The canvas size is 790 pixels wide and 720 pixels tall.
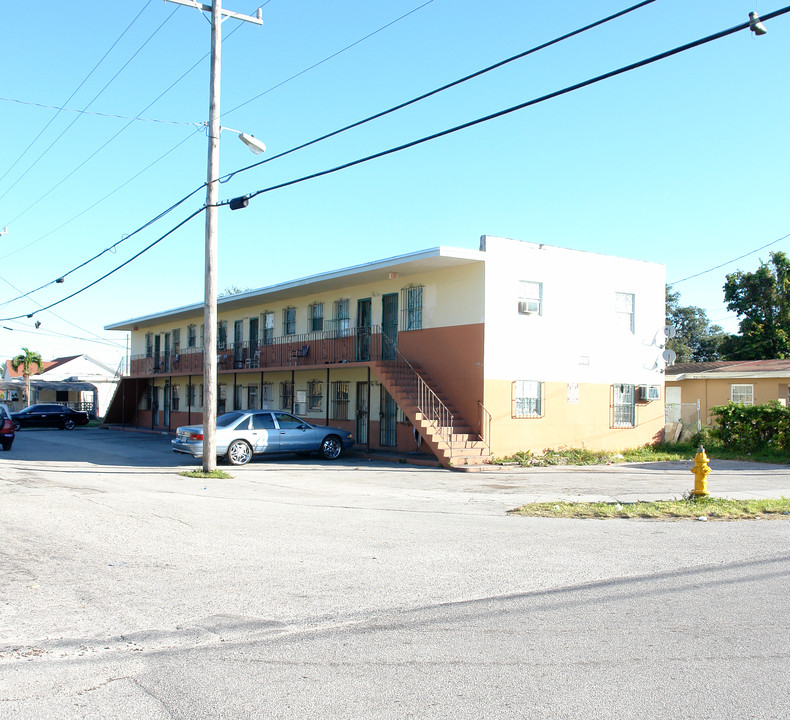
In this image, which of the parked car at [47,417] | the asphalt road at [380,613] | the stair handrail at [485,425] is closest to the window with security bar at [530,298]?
the stair handrail at [485,425]

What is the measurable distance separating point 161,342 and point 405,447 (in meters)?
22.2

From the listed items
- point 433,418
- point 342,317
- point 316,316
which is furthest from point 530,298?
point 316,316

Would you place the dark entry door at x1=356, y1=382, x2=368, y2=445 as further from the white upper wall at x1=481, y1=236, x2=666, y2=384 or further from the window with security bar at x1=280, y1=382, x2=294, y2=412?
the white upper wall at x1=481, y1=236, x2=666, y2=384

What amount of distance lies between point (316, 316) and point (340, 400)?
3632mm

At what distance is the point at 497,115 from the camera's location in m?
11.3

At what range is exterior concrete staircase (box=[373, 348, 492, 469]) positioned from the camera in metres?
20.2

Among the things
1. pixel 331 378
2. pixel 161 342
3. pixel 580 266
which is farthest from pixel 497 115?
pixel 161 342

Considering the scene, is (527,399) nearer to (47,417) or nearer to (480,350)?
(480,350)

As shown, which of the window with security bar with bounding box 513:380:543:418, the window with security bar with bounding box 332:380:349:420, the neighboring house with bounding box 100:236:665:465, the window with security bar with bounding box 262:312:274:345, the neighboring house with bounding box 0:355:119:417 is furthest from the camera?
the neighboring house with bounding box 0:355:119:417

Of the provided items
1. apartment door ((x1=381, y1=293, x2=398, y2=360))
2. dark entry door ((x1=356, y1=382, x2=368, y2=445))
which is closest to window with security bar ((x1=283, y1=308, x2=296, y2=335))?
dark entry door ((x1=356, y1=382, x2=368, y2=445))

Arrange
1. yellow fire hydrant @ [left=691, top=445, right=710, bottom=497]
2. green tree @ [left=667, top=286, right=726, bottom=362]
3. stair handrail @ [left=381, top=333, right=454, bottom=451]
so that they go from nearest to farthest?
yellow fire hydrant @ [left=691, top=445, right=710, bottom=497] < stair handrail @ [left=381, top=333, right=454, bottom=451] < green tree @ [left=667, top=286, right=726, bottom=362]

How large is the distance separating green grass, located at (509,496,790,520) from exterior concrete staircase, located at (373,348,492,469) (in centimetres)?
726

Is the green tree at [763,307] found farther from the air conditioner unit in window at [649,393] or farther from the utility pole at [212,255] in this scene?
the utility pole at [212,255]

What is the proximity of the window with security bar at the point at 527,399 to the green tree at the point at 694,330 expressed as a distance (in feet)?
148
